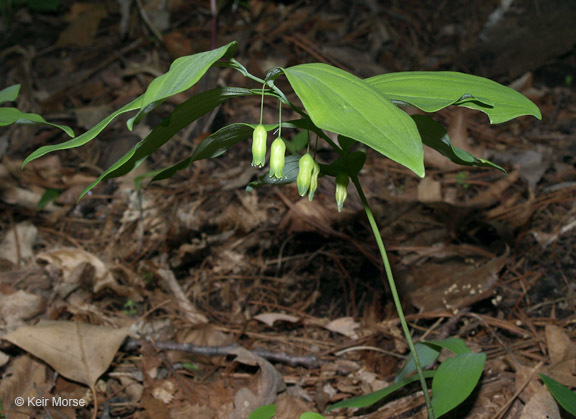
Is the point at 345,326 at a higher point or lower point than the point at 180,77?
lower

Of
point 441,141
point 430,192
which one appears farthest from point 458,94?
point 430,192

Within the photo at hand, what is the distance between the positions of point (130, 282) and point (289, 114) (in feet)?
5.07

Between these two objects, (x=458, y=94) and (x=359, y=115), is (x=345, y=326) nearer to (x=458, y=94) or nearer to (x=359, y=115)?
(x=458, y=94)

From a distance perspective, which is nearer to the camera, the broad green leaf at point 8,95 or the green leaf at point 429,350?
the broad green leaf at point 8,95

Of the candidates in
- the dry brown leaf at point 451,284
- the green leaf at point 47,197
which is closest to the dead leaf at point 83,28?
the green leaf at point 47,197

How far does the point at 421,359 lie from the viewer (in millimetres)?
1450

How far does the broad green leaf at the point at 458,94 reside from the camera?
3.18ft

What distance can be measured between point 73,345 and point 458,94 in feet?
5.23

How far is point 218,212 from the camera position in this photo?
256cm

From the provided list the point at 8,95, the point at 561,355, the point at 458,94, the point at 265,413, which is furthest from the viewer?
the point at 561,355

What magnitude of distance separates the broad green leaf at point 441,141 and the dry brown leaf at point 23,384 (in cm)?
153

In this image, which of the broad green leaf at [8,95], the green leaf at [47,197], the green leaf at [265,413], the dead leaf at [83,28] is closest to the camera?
the broad green leaf at [8,95]

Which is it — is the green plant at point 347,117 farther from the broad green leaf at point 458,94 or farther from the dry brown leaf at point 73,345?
the dry brown leaf at point 73,345

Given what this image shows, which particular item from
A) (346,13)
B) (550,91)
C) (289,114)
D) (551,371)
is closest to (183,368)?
(551,371)
